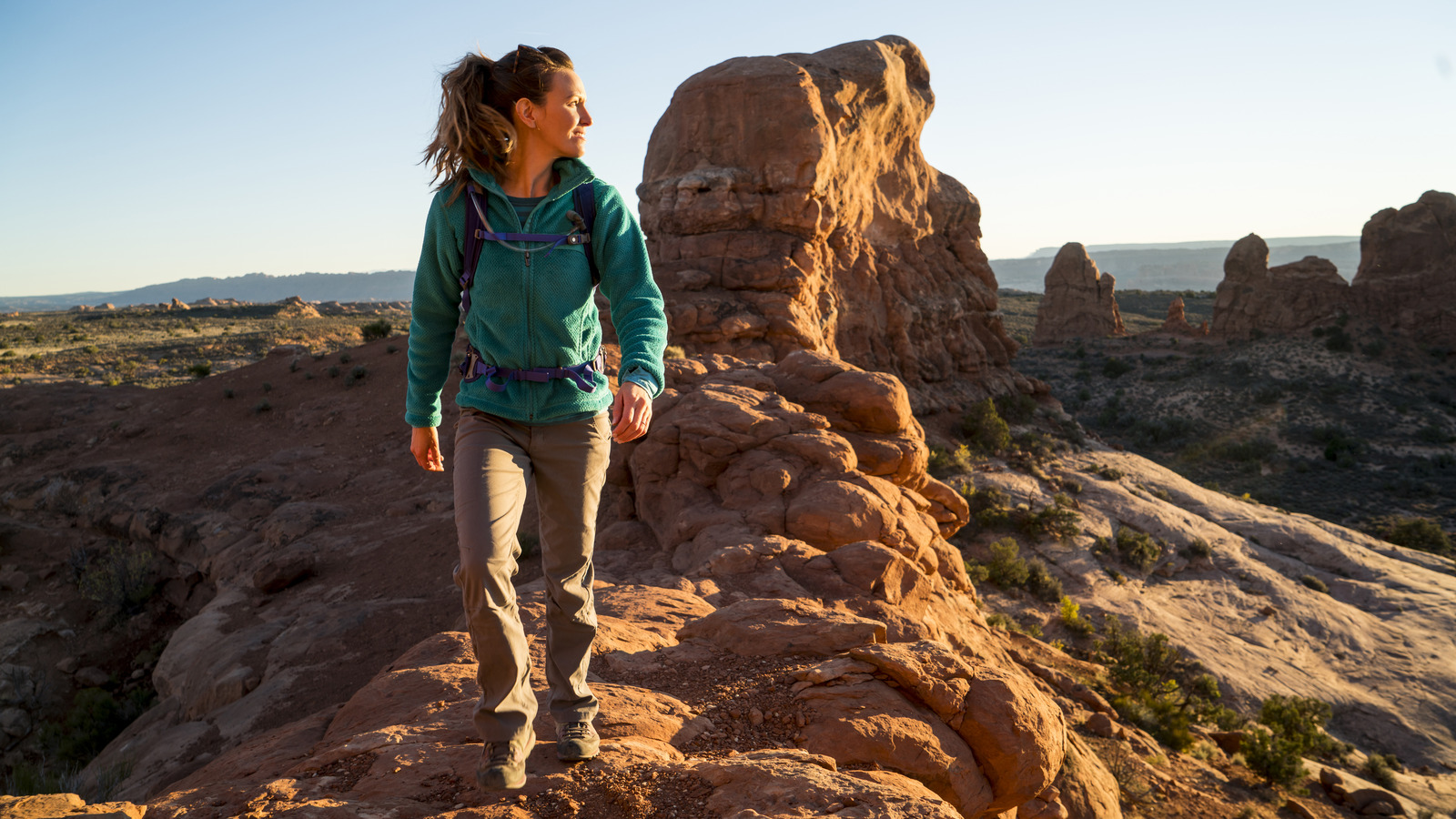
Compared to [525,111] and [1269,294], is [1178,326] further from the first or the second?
[525,111]

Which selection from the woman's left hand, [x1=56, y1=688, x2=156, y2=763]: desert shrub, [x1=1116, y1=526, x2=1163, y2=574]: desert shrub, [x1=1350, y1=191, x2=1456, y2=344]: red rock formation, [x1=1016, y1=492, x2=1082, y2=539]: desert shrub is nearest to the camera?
the woman's left hand

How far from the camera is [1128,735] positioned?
791 centimetres

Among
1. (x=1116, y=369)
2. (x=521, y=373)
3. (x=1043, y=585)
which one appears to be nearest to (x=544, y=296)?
(x=521, y=373)

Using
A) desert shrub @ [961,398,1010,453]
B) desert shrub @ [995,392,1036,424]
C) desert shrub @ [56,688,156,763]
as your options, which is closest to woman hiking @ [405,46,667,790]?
desert shrub @ [56,688,156,763]

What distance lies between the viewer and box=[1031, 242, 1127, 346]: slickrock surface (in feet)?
154

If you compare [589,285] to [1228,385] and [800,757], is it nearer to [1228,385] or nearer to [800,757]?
[800,757]

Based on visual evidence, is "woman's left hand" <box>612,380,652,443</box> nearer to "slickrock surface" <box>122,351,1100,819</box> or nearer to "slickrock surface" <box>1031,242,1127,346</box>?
"slickrock surface" <box>122,351,1100,819</box>

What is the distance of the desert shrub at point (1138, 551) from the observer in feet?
58.5

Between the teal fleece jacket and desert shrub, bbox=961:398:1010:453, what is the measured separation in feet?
70.8

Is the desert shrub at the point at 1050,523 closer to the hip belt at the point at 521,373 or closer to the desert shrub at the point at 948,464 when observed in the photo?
the desert shrub at the point at 948,464

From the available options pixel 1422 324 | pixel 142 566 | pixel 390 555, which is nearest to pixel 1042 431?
pixel 390 555

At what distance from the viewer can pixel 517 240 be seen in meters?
2.54

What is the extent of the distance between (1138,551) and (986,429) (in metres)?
6.04

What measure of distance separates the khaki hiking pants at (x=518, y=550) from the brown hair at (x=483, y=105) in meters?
0.86
